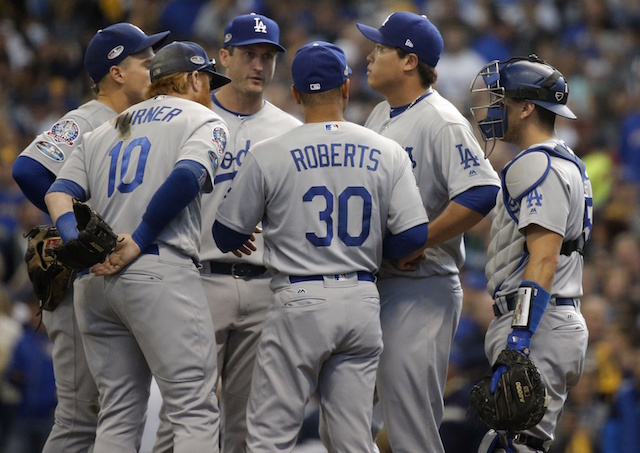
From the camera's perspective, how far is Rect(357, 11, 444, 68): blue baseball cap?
5543 millimetres

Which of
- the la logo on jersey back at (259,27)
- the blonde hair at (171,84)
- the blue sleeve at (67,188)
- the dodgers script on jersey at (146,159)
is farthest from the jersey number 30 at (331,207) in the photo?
the la logo on jersey back at (259,27)

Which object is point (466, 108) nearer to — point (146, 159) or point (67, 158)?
point (67, 158)

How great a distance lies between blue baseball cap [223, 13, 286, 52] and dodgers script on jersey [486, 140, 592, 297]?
5.19 ft

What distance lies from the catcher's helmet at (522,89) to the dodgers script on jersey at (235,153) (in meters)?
1.01

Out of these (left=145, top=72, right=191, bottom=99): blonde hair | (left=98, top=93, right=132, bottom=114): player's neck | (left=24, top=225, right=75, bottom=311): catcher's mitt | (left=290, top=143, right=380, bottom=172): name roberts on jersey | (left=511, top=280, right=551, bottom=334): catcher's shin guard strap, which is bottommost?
(left=511, top=280, right=551, bottom=334): catcher's shin guard strap

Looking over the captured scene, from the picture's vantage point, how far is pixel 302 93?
5082 mm

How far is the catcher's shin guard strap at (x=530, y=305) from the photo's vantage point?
4852 millimetres

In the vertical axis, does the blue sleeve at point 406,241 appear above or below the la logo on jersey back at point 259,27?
below

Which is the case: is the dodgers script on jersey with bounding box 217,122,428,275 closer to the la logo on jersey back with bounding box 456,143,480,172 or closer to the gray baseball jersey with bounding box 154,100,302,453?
the la logo on jersey back with bounding box 456,143,480,172

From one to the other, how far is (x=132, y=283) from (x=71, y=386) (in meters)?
0.93

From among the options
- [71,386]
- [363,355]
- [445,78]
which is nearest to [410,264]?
[363,355]

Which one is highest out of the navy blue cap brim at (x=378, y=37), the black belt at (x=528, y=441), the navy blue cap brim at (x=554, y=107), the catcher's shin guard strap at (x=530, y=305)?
the navy blue cap brim at (x=378, y=37)

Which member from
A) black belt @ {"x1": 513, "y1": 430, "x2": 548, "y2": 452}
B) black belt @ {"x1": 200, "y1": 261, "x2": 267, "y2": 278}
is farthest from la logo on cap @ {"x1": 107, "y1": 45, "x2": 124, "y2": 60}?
black belt @ {"x1": 513, "y1": 430, "x2": 548, "y2": 452}

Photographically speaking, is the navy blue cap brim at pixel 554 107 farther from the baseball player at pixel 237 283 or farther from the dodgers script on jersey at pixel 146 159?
the dodgers script on jersey at pixel 146 159
